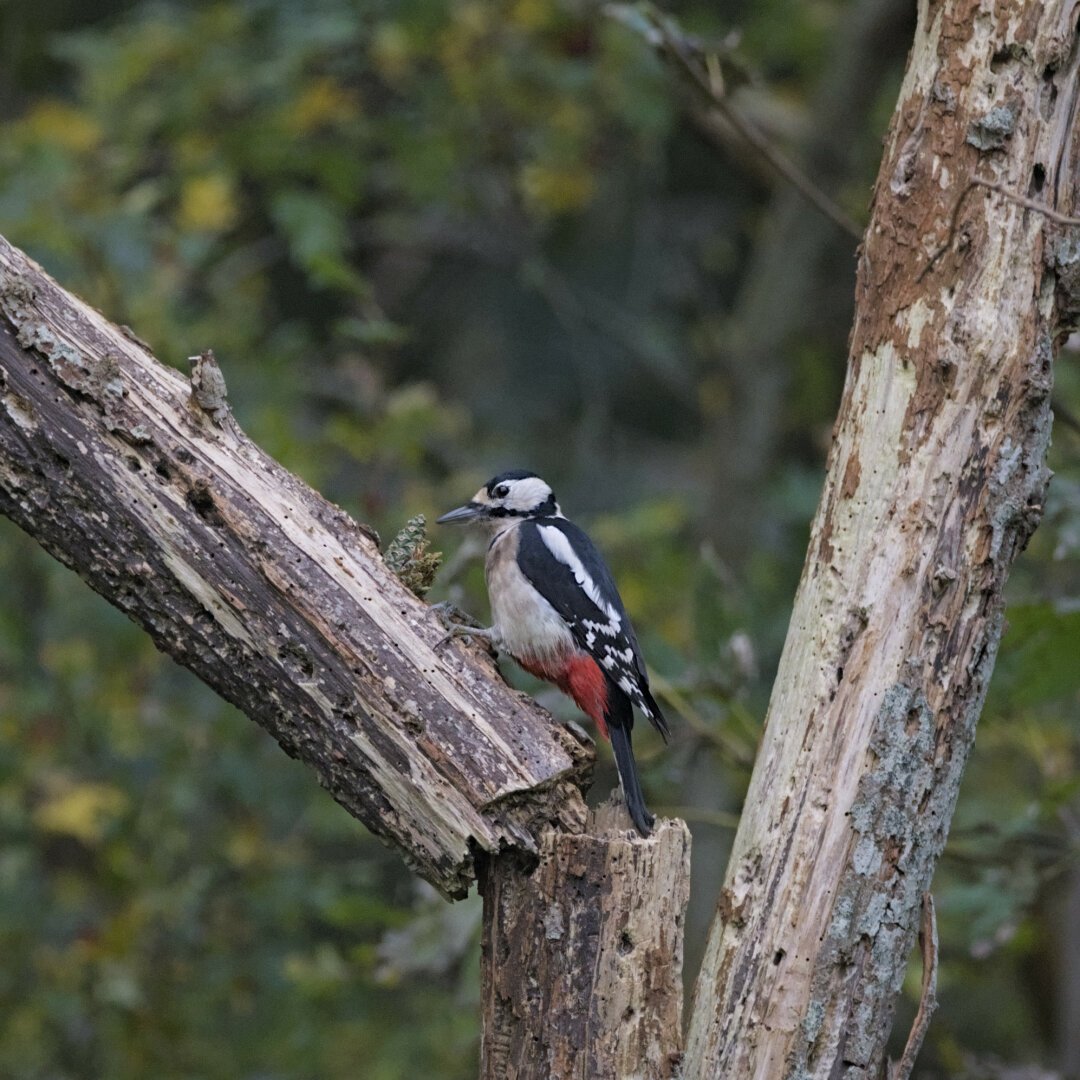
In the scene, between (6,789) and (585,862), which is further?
(6,789)

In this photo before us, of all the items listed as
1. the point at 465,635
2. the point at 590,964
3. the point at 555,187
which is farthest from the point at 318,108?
the point at 590,964

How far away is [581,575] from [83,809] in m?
2.57

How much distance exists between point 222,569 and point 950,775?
1411 millimetres

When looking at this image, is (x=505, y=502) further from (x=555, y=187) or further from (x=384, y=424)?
(x=555, y=187)

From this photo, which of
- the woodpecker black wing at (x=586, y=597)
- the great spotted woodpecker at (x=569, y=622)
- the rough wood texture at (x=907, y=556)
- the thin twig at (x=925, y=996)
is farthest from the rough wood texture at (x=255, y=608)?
the woodpecker black wing at (x=586, y=597)

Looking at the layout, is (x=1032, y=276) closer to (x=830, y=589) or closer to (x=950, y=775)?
(x=830, y=589)

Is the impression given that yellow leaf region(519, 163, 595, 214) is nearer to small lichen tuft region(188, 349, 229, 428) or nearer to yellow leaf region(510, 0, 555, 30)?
yellow leaf region(510, 0, 555, 30)

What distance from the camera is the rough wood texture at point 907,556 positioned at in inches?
103

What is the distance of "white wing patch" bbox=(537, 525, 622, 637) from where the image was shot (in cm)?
380

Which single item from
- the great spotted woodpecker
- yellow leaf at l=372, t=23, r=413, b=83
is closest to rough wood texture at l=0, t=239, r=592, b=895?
the great spotted woodpecker

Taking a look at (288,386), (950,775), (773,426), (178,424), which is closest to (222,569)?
(178,424)

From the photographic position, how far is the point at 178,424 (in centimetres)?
273

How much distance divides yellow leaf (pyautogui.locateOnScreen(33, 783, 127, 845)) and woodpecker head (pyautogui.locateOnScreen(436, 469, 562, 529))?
214 centimetres

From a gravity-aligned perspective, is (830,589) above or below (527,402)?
below
